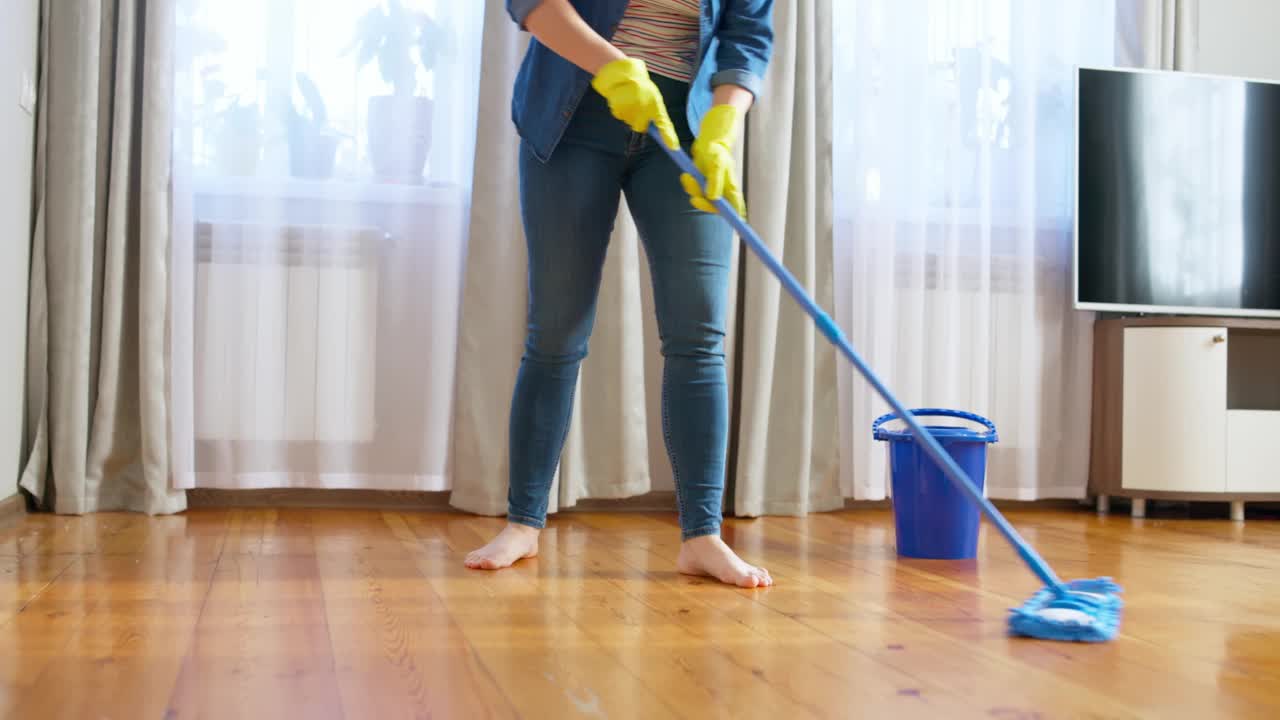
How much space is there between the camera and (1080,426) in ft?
10.1

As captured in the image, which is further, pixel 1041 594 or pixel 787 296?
pixel 787 296

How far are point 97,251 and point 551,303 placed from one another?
4.24 ft

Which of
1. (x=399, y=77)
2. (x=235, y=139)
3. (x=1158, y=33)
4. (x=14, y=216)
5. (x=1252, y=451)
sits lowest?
(x=1252, y=451)

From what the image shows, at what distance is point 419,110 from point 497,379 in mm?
663

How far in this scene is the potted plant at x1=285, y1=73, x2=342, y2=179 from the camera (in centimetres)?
262

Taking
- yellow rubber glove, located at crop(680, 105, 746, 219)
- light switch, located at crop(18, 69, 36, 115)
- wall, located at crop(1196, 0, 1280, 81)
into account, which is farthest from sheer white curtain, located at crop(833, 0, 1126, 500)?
light switch, located at crop(18, 69, 36, 115)

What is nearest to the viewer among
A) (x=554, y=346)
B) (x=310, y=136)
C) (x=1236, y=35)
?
(x=554, y=346)

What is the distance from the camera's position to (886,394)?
1442 millimetres

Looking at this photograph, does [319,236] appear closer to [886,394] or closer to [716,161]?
[716,161]

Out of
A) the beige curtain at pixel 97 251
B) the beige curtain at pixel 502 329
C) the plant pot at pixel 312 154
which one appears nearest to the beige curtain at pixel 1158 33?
the beige curtain at pixel 502 329

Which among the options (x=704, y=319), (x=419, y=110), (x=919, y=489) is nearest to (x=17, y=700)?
(x=704, y=319)

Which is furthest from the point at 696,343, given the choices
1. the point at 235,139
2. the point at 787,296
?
the point at 235,139

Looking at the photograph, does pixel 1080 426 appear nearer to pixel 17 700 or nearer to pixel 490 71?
pixel 490 71

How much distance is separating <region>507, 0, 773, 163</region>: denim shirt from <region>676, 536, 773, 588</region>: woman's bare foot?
634 mm
